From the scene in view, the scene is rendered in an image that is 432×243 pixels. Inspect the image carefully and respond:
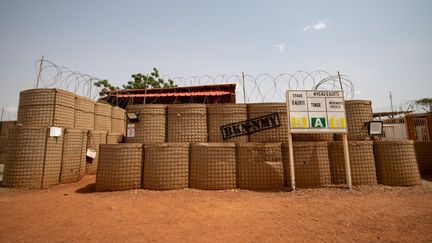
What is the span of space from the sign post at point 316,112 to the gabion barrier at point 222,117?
1549 millimetres

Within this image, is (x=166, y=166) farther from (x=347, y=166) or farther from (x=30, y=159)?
(x=347, y=166)

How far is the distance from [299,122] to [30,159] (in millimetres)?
9070

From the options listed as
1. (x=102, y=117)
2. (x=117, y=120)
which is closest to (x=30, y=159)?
(x=102, y=117)

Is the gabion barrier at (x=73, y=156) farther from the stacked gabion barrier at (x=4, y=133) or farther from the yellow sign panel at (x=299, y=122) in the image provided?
the stacked gabion barrier at (x=4, y=133)

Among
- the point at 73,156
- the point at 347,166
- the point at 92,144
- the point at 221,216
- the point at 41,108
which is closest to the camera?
the point at 221,216

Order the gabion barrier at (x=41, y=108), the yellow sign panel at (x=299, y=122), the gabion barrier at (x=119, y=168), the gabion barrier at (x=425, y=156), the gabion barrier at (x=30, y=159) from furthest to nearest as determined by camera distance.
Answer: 1. the gabion barrier at (x=425, y=156)
2. the gabion barrier at (x=41, y=108)
3. the gabion barrier at (x=30, y=159)
4. the yellow sign panel at (x=299, y=122)
5. the gabion barrier at (x=119, y=168)

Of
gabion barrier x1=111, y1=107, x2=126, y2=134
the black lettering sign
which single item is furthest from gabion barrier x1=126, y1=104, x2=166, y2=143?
gabion barrier x1=111, y1=107, x2=126, y2=134

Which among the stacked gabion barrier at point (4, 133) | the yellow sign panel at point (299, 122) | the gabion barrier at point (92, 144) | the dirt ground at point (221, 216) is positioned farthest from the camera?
the stacked gabion barrier at point (4, 133)

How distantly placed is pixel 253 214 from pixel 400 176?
5266mm

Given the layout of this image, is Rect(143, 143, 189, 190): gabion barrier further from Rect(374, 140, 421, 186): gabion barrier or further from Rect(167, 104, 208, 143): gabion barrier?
Rect(374, 140, 421, 186): gabion barrier

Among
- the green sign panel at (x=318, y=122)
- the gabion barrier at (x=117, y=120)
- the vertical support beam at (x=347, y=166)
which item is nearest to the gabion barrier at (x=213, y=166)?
the green sign panel at (x=318, y=122)

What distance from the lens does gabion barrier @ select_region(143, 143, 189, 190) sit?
241 inches

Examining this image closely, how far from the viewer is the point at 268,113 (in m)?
7.07

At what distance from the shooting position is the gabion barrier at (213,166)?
614 cm
